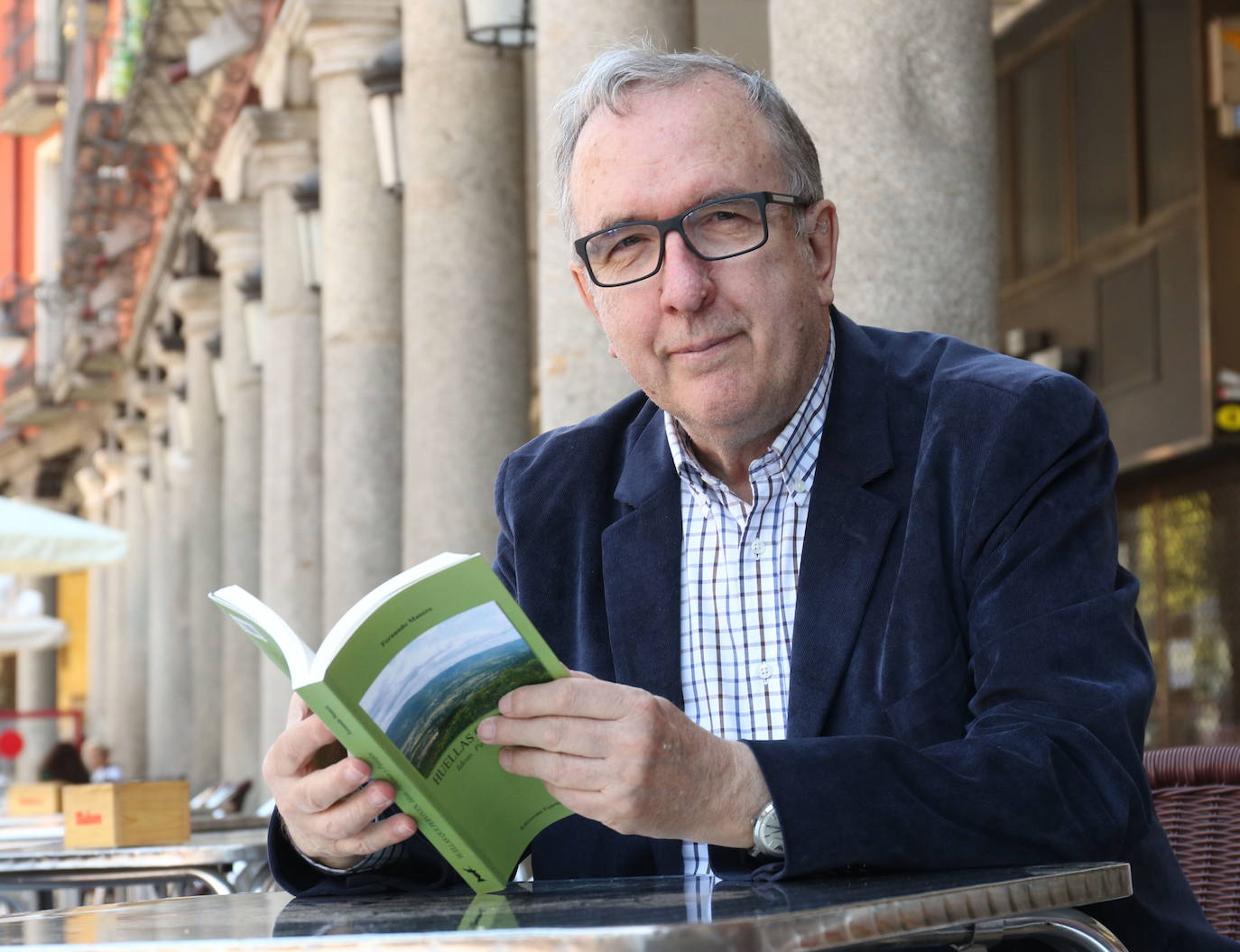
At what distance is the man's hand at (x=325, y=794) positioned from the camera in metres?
1.97

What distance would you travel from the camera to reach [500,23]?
722 centimetres

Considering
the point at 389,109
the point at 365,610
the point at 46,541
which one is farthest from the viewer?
the point at 46,541

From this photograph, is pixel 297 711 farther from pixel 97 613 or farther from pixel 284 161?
pixel 97 613

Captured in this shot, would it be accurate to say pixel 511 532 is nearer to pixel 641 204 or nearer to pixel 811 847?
pixel 641 204

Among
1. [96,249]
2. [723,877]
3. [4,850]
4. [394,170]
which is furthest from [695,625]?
[96,249]

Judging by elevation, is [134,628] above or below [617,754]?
below

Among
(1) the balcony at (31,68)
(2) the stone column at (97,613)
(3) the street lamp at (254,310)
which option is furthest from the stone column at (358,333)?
(1) the balcony at (31,68)

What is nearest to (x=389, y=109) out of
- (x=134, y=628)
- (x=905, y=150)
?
(x=905, y=150)

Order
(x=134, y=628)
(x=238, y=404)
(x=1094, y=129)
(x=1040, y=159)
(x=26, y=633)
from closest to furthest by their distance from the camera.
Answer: (x=1094, y=129) → (x=1040, y=159) → (x=26, y=633) → (x=238, y=404) → (x=134, y=628)

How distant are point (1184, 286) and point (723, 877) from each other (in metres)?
9.17

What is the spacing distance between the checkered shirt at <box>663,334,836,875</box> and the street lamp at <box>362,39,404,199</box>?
6.78 m

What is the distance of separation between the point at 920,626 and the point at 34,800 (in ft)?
15.1

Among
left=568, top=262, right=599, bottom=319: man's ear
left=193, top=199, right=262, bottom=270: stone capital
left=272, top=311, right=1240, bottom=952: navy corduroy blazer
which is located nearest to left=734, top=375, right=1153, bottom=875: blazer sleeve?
left=272, top=311, right=1240, bottom=952: navy corduroy blazer

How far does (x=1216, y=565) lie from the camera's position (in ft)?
35.2
